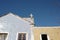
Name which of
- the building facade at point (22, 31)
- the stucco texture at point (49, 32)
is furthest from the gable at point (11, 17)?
the stucco texture at point (49, 32)

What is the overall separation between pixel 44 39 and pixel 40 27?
1800 millimetres

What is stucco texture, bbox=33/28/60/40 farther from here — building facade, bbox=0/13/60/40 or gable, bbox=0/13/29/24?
gable, bbox=0/13/29/24

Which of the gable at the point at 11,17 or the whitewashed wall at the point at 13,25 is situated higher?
the gable at the point at 11,17

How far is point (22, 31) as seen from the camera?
57.7ft

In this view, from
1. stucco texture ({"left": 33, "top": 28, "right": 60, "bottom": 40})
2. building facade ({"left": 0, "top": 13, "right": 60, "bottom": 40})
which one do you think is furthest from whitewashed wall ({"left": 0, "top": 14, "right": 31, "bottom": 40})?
stucco texture ({"left": 33, "top": 28, "right": 60, "bottom": 40})

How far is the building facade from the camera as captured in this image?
56.6 ft

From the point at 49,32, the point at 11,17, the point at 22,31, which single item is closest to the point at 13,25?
the point at 11,17

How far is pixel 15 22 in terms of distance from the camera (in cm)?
1842

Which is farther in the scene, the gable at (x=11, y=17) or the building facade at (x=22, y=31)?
the gable at (x=11, y=17)

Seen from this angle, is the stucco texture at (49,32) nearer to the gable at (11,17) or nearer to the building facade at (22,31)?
the building facade at (22,31)

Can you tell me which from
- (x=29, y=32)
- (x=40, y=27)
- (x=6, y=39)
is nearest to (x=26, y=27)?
(x=29, y=32)

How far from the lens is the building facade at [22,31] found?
17266mm

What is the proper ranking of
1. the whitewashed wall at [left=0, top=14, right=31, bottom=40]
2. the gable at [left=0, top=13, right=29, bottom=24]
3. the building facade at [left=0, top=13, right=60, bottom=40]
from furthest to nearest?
the gable at [left=0, top=13, right=29, bottom=24] → the whitewashed wall at [left=0, top=14, right=31, bottom=40] → the building facade at [left=0, top=13, right=60, bottom=40]

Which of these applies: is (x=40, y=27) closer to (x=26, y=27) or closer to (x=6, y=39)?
(x=26, y=27)
